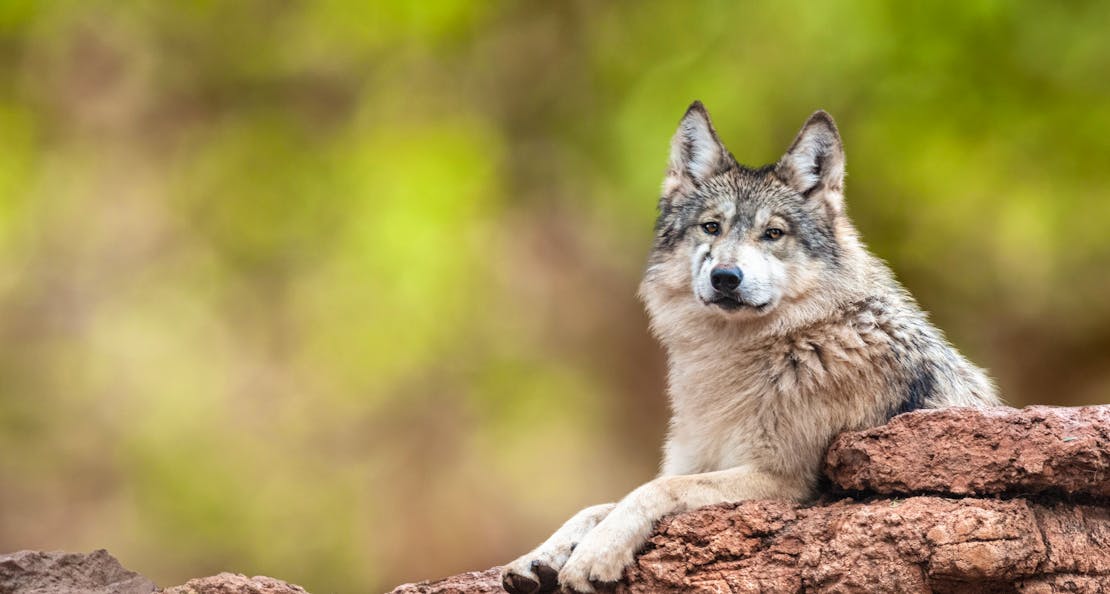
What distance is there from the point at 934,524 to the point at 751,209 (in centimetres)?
246

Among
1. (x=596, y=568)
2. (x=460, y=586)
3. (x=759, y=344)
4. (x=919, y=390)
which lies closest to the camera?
(x=596, y=568)

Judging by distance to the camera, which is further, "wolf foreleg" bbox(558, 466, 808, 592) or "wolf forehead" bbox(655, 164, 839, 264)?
"wolf forehead" bbox(655, 164, 839, 264)

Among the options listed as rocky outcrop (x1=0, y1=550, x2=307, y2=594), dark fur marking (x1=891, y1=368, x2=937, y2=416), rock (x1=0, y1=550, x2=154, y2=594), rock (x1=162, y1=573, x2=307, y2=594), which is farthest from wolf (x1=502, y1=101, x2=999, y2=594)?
rock (x1=0, y1=550, x2=154, y2=594)

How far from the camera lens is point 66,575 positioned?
8.19 metres

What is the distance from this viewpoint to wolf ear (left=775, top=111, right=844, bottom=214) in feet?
28.9

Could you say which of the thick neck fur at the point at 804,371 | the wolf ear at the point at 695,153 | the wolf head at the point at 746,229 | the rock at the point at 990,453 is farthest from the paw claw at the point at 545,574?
the wolf ear at the point at 695,153

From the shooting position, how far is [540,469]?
49.0 feet

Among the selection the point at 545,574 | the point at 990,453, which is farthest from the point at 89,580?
the point at 990,453

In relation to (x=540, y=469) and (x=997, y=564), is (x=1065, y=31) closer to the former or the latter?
(x=540, y=469)

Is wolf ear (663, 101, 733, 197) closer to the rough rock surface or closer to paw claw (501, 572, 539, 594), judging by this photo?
the rough rock surface

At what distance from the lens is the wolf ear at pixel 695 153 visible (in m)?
9.15

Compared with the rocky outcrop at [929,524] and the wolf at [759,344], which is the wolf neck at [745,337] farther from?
the rocky outcrop at [929,524]

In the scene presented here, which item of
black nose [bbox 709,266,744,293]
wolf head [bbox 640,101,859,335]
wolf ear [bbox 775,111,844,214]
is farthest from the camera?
wolf ear [bbox 775,111,844,214]

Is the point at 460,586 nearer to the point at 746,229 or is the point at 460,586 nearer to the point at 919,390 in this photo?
the point at 746,229
